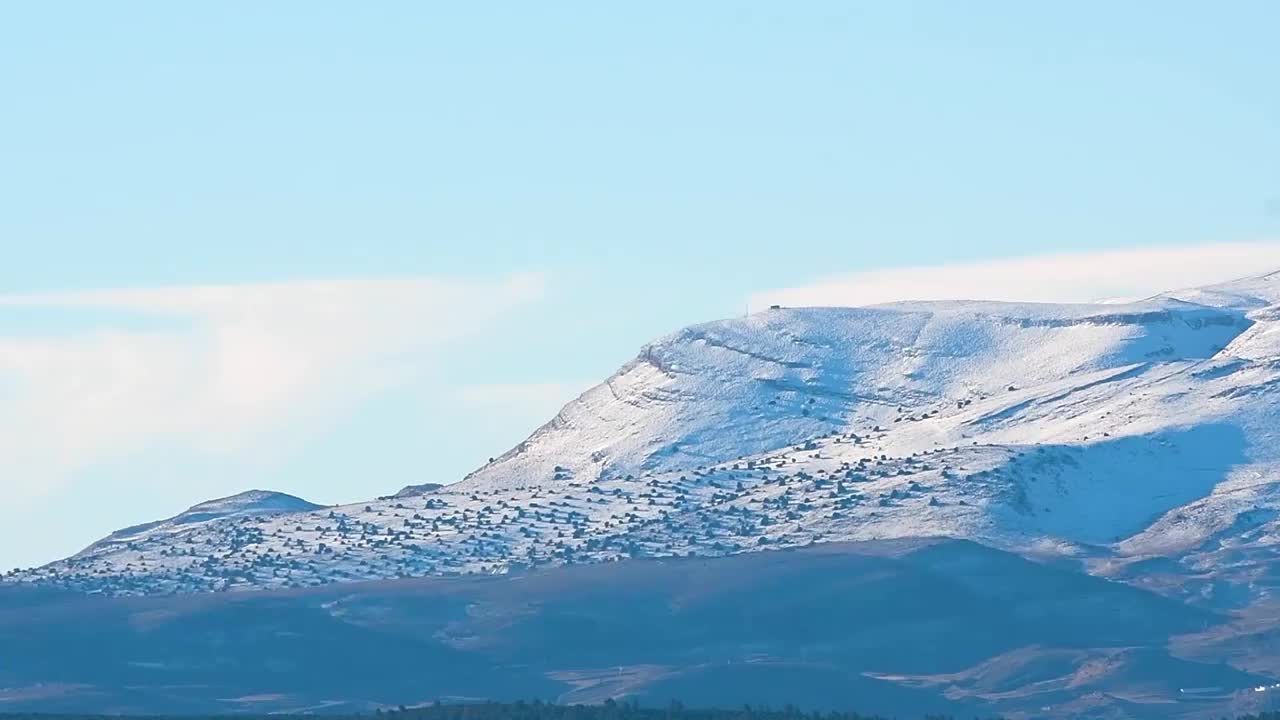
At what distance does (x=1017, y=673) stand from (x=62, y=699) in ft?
192

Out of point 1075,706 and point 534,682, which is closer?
point 1075,706

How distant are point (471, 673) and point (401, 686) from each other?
7300mm

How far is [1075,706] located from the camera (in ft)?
602

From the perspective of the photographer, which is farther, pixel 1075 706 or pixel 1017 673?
pixel 1017 673

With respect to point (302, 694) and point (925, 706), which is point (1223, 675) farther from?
point (302, 694)

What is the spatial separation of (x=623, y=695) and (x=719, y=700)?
6268 millimetres

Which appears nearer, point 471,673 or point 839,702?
point 839,702

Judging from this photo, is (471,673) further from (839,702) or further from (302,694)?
(839,702)

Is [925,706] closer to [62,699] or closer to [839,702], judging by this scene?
[839,702]

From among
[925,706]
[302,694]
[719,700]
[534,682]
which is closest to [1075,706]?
[925,706]

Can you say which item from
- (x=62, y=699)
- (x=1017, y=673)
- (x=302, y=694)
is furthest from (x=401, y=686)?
(x=1017, y=673)

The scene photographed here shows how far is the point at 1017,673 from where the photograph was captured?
196m

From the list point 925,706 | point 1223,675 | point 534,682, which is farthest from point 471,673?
point 1223,675

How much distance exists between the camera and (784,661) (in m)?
198
